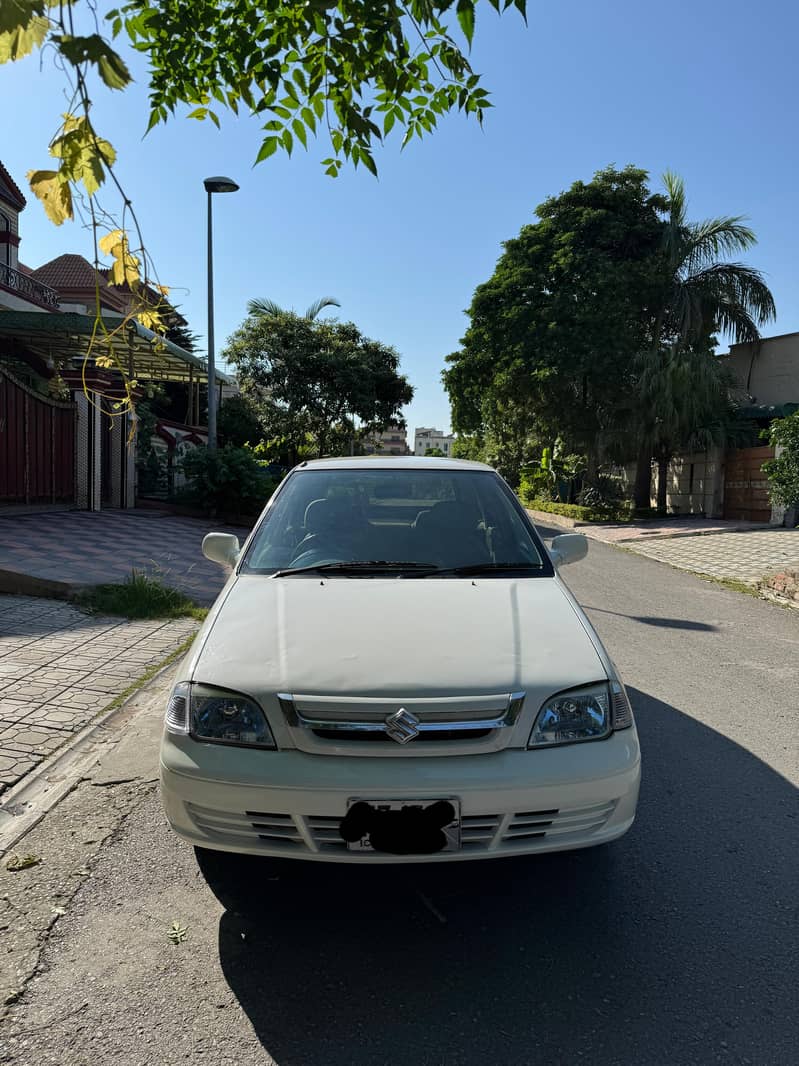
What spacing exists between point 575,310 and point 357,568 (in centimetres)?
2123

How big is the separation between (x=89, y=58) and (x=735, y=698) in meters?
4.98

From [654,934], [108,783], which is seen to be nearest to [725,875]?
[654,934]

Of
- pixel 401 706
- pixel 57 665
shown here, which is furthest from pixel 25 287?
pixel 401 706

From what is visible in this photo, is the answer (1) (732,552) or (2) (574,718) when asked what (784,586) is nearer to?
(1) (732,552)

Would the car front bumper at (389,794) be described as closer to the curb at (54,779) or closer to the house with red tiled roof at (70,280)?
the curb at (54,779)

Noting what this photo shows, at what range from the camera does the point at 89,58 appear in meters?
1.88

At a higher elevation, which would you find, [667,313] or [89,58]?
[667,313]

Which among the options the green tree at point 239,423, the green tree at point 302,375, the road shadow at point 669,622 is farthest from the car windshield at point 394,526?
the green tree at point 239,423

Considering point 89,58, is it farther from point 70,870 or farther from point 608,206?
point 608,206

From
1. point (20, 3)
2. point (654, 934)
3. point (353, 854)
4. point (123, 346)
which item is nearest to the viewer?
point (20, 3)

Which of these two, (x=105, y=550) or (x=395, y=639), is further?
(x=105, y=550)

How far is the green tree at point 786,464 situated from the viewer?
14.2 metres

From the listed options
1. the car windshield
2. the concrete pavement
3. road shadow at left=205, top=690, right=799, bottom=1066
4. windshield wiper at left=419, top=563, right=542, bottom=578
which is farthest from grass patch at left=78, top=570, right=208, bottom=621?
the concrete pavement

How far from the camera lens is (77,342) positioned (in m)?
16.8
